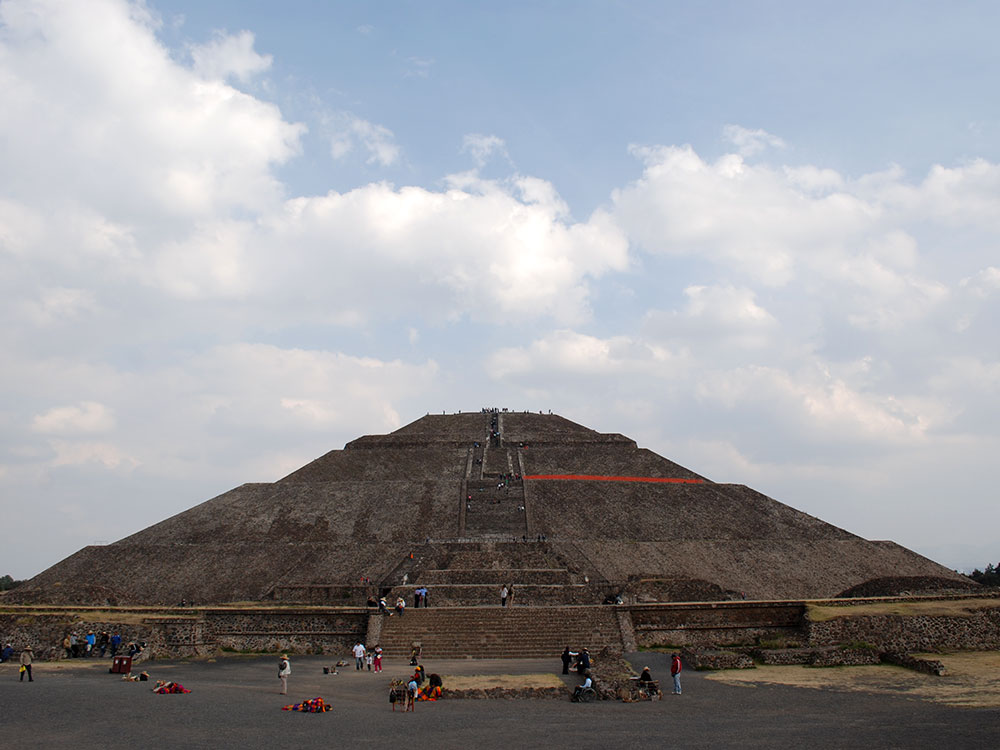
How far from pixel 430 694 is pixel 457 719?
257 cm

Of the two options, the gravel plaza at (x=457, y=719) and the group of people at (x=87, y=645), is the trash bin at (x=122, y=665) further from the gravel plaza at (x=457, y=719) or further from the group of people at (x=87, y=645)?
the group of people at (x=87, y=645)

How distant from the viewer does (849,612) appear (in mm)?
26375

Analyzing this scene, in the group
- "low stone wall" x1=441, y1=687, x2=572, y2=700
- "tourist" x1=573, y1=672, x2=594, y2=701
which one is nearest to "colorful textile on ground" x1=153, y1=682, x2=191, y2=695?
"low stone wall" x1=441, y1=687, x2=572, y2=700

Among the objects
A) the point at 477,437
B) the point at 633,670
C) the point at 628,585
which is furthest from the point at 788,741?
the point at 477,437

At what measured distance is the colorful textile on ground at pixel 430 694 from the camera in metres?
17.8

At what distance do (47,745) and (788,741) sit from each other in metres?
12.5

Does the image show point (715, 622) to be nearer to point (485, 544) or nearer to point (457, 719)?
point (485, 544)

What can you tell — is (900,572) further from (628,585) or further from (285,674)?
(285,674)

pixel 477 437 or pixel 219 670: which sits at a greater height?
pixel 477 437

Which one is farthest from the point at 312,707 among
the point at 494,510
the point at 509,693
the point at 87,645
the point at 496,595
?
the point at 494,510

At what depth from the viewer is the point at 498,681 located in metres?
19.5

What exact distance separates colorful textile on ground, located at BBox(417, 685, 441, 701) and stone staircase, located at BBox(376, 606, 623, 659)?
6864 mm

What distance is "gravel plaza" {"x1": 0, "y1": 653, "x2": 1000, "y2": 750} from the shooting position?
13.2 meters

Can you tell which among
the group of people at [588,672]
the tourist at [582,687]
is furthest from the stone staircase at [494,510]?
the tourist at [582,687]
